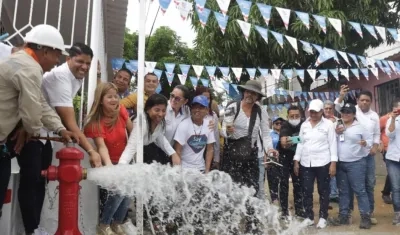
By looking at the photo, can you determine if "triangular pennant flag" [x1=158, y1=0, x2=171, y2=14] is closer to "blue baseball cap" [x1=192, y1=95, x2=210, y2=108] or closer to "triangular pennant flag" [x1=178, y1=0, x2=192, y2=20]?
"triangular pennant flag" [x1=178, y1=0, x2=192, y2=20]

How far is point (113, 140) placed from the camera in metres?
4.06

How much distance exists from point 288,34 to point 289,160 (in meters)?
5.69

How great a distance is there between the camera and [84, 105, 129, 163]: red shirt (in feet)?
13.0

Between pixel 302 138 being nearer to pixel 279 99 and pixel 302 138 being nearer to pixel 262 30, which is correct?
pixel 262 30

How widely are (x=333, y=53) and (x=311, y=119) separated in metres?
3.56

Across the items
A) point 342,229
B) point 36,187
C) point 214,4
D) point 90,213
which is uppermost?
point 214,4

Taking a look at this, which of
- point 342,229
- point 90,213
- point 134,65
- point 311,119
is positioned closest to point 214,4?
point 134,65

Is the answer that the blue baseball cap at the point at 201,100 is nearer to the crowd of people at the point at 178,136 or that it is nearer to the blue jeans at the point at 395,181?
the crowd of people at the point at 178,136

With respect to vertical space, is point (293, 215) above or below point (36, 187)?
below

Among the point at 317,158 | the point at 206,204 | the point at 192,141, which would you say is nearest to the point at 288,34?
the point at 317,158

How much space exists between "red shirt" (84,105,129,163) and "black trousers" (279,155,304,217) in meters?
2.77

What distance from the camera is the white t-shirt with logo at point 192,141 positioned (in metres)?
4.72

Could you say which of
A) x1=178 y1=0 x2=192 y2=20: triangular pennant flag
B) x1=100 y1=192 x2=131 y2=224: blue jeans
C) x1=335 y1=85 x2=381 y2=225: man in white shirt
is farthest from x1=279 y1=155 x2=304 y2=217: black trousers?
x1=100 y1=192 x2=131 y2=224: blue jeans

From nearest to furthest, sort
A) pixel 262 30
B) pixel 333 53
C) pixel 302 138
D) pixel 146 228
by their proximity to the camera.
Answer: pixel 146 228 → pixel 302 138 → pixel 262 30 → pixel 333 53
